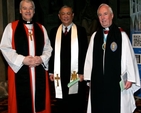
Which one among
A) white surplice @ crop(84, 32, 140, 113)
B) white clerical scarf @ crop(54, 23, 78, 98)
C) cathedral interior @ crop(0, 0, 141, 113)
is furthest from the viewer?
cathedral interior @ crop(0, 0, 141, 113)

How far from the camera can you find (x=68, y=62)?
4.17 m

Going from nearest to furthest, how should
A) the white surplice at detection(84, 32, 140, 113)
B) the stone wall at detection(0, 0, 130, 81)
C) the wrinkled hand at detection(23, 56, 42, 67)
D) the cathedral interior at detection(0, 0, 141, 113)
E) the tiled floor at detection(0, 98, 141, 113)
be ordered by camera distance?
the white surplice at detection(84, 32, 140, 113) < the wrinkled hand at detection(23, 56, 42, 67) < the tiled floor at detection(0, 98, 141, 113) < the cathedral interior at detection(0, 0, 141, 113) < the stone wall at detection(0, 0, 130, 81)

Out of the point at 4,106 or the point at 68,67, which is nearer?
the point at 68,67

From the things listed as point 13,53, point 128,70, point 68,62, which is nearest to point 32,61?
point 13,53

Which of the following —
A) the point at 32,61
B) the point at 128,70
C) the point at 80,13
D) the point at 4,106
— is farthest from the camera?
the point at 80,13

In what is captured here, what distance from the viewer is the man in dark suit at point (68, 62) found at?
415 cm

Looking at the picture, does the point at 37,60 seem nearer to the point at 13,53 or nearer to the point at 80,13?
the point at 13,53

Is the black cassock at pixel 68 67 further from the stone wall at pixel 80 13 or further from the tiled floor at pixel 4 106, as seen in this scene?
the stone wall at pixel 80 13

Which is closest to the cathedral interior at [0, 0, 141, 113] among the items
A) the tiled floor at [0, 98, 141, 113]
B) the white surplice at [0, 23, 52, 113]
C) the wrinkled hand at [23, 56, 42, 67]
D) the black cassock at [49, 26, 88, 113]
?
the tiled floor at [0, 98, 141, 113]

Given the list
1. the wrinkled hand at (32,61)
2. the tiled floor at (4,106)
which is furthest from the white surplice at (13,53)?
the tiled floor at (4,106)

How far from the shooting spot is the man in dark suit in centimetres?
415

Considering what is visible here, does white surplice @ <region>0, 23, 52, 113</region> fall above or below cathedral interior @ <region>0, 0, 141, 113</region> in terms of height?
below

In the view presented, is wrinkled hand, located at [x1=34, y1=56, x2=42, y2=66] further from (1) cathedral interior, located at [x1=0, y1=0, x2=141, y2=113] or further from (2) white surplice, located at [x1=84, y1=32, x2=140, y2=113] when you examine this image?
(1) cathedral interior, located at [x1=0, y1=0, x2=141, y2=113]

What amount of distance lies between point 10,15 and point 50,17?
389cm
